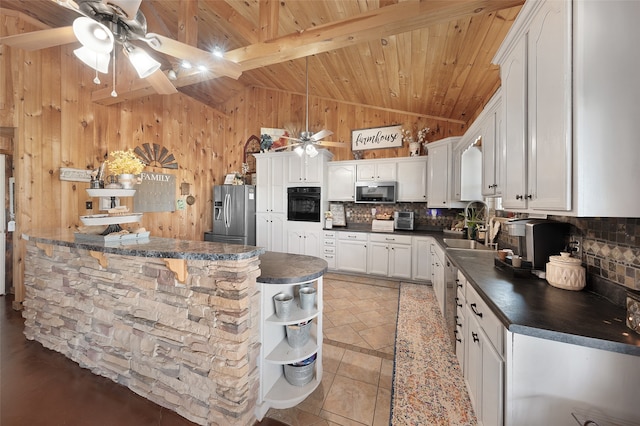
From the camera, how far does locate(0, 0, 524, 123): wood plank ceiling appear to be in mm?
1852

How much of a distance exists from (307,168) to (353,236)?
1.57m

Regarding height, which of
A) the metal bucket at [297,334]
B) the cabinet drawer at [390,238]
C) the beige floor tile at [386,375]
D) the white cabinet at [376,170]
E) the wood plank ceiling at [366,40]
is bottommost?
the beige floor tile at [386,375]

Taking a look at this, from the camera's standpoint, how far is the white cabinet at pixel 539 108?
41.4 inches

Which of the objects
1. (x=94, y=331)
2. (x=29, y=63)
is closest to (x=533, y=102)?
(x=94, y=331)

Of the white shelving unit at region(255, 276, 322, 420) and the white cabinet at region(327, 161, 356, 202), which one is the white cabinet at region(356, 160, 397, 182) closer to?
the white cabinet at region(327, 161, 356, 202)

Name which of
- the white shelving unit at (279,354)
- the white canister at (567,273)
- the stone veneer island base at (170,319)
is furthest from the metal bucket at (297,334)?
the white canister at (567,273)

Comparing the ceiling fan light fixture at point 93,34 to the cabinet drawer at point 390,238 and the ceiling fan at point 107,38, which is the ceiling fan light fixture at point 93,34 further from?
the cabinet drawer at point 390,238

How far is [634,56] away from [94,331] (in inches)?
139

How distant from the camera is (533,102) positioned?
1.30 m

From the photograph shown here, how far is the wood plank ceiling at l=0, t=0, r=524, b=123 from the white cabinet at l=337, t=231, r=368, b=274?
245 cm

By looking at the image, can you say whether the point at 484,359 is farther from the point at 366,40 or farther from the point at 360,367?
the point at 366,40

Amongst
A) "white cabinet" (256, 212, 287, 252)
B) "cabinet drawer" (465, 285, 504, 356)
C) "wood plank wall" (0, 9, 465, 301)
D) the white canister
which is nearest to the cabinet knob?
"cabinet drawer" (465, 285, 504, 356)

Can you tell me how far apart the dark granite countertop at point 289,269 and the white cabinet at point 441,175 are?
9.05ft

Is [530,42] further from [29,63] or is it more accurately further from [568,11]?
[29,63]
